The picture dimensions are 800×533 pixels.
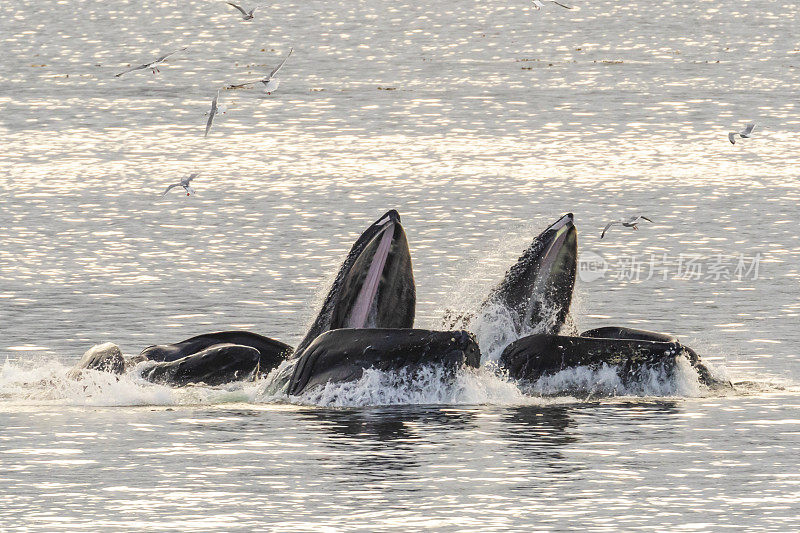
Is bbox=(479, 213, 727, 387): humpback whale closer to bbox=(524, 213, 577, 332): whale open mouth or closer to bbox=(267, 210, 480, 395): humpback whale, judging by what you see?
bbox=(524, 213, 577, 332): whale open mouth

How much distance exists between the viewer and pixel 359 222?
1665 inches

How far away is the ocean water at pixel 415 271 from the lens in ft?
62.2

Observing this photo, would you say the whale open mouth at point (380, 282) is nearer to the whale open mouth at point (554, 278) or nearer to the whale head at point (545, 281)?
the whale head at point (545, 281)

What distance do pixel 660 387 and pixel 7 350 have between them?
9657 millimetres

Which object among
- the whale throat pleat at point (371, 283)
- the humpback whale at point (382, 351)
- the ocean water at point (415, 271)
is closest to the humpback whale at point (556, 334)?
the ocean water at point (415, 271)

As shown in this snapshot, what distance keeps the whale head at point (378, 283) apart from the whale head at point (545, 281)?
1.62 m

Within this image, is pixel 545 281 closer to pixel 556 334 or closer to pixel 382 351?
pixel 556 334

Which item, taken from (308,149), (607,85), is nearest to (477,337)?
(308,149)

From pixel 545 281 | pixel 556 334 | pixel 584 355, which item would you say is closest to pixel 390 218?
pixel 545 281

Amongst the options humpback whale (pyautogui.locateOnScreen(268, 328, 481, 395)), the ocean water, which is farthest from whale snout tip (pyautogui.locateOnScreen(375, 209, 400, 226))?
the ocean water

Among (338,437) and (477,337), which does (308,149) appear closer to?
(477,337)

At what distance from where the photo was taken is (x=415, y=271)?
1403 inches

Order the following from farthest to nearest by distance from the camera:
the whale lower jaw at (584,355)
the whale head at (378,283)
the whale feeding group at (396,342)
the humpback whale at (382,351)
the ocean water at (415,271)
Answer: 1. the whale lower jaw at (584,355)
2. the whale head at (378,283)
3. the whale feeding group at (396,342)
4. the humpback whale at (382,351)
5. the ocean water at (415,271)

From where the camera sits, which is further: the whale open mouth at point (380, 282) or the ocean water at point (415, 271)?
the whale open mouth at point (380, 282)
